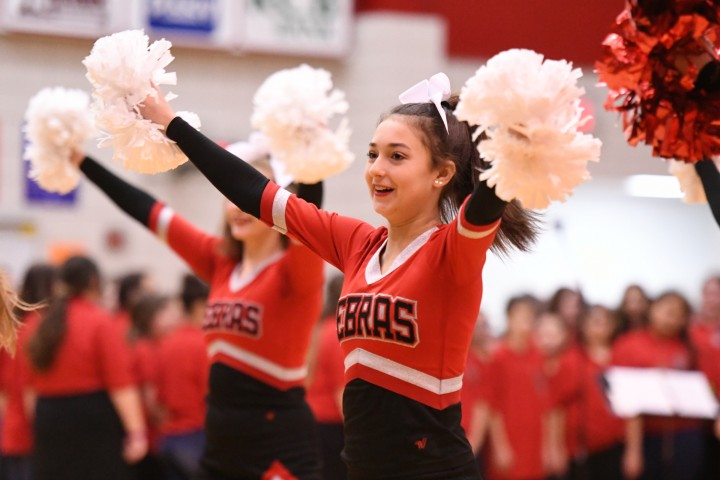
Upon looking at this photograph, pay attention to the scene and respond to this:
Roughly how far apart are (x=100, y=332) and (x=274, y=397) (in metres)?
2.17

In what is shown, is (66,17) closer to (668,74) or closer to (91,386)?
(91,386)

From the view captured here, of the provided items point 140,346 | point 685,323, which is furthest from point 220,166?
point 685,323

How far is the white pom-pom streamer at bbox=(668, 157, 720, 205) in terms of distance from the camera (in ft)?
9.27

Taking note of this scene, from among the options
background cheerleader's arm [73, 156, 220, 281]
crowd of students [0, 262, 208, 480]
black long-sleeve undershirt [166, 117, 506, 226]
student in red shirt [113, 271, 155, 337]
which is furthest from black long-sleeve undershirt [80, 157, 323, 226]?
student in red shirt [113, 271, 155, 337]

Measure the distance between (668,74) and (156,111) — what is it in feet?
3.93

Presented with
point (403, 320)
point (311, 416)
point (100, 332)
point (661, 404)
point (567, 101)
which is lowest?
point (661, 404)

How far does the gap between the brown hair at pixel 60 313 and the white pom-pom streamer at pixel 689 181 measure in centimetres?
353

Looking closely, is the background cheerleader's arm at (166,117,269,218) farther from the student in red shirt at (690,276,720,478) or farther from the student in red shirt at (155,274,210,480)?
the student in red shirt at (690,276,720,478)

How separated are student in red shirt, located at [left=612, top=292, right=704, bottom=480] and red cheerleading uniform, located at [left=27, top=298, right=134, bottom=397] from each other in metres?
3.37

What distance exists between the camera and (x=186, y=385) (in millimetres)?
6281

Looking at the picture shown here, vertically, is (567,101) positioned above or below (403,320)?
above

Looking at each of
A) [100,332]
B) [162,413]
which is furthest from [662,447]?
[100,332]

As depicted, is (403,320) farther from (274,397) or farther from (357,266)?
(274,397)

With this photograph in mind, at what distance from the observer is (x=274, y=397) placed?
3510 mm
